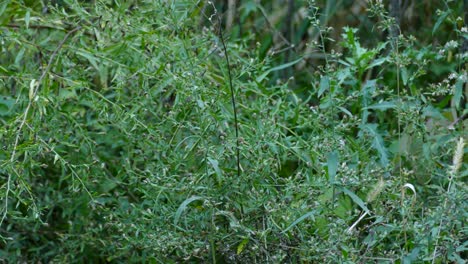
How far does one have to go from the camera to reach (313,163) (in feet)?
9.29

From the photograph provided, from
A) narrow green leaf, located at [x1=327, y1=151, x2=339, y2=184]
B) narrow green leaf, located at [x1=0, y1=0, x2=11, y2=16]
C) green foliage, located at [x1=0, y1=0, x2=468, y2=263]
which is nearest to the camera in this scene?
narrow green leaf, located at [x1=327, y1=151, x2=339, y2=184]

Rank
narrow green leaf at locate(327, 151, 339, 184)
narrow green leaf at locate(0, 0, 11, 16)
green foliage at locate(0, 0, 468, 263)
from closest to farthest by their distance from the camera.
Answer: narrow green leaf at locate(327, 151, 339, 184)
green foliage at locate(0, 0, 468, 263)
narrow green leaf at locate(0, 0, 11, 16)

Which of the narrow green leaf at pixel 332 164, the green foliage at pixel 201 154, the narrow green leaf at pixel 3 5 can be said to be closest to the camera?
the narrow green leaf at pixel 332 164

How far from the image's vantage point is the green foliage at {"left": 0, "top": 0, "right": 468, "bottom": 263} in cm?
259

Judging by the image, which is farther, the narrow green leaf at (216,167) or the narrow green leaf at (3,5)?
the narrow green leaf at (3,5)

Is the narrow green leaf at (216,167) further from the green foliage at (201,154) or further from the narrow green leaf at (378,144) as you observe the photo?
the narrow green leaf at (378,144)

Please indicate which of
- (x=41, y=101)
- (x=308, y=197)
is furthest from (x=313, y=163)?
(x=41, y=101)

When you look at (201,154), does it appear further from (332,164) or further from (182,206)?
(332,164)

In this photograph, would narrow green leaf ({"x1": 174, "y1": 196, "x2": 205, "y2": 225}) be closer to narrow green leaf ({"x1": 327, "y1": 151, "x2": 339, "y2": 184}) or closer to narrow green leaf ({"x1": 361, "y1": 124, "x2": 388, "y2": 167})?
narrow green leaf ({"x1": 327, "y1": 151, "x2": 339, "y2": 184})

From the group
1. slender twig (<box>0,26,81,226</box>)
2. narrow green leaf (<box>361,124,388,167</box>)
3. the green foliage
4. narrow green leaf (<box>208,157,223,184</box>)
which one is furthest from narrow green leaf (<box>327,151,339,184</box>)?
slender twig (<box>0,26,81,226</box>)

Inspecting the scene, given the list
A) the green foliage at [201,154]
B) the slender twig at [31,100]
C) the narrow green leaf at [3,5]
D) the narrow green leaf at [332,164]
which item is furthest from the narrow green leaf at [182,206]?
the narrow green leaf at [3,5]

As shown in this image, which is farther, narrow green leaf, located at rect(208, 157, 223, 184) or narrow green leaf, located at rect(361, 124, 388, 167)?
narrow green leaf, located at rect(361, 124, 388, 167)

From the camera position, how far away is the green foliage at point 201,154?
102 inches

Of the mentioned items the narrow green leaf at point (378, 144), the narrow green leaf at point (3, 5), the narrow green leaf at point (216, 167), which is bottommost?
the narrow green leaf at point (378, 144)
